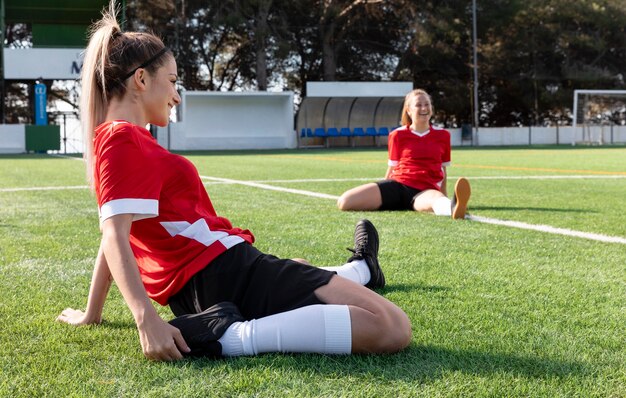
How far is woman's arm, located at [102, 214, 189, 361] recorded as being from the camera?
2305 millimetres

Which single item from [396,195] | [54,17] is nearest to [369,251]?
[396,195]

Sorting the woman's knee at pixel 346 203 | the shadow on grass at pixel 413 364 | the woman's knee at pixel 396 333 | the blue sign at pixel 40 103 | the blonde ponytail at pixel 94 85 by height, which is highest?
the blue sign at pixel 40 103

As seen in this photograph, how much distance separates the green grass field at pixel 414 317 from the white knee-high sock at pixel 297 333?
0.16 feet

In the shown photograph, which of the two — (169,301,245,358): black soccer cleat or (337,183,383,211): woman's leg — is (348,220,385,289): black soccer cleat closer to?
(169,301,245,358): black soccer cleat

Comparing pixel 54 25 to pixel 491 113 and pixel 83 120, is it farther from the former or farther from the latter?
pixel 83 120

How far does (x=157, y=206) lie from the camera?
2.42 m

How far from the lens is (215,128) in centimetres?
3631

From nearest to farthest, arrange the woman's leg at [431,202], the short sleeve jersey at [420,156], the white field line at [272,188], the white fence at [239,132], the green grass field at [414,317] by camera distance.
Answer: the green grass field at [414,317]
the woman's leg at [431,202]
the short sleeve jersey at [420,156]
the white field line at [272,188]
the white fence at [239,132]

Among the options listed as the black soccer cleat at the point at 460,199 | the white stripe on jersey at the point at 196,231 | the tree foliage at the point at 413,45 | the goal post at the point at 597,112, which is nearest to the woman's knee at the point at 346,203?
the black soccer cleat at the point at 460,199

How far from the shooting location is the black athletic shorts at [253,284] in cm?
254

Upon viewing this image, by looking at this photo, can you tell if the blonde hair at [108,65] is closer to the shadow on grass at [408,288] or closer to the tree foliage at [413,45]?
the shadow on grass at [408,288]

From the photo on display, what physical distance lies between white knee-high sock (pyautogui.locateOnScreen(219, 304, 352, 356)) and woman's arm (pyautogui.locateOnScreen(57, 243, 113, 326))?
0.66 meters

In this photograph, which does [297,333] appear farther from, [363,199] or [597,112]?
[597,112]

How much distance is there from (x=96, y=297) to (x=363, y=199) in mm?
4577
